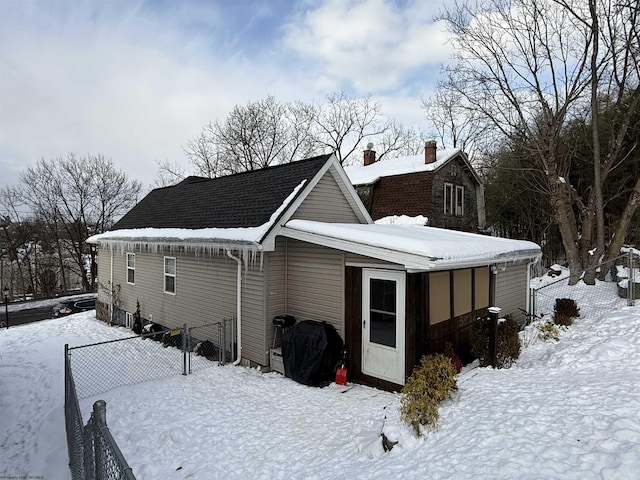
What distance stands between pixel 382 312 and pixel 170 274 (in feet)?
22.7

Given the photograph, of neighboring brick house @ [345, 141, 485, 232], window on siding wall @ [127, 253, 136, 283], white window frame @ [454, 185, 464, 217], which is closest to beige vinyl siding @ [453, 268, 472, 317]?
window on siding wall @ [127, 253, 136, 283]

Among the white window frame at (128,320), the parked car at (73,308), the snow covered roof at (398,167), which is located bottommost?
the parked car at (73,308)

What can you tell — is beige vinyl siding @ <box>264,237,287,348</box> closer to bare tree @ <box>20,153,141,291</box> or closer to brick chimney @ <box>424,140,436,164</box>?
brick chimney @ <box>424,140,436,164</box>

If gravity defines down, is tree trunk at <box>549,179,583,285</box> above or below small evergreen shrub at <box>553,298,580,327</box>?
above

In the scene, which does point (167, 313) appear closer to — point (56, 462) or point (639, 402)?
point (56, 462)

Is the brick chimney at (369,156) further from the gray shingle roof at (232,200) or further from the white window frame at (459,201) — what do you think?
the gray shingle roof at (232,200)

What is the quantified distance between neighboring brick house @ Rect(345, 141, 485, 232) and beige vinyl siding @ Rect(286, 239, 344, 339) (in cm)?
1284

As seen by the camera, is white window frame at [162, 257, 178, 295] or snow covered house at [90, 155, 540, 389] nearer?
snow covered house at [90, 155, 540, 389]

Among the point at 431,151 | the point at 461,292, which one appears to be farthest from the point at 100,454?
the point at 431,151

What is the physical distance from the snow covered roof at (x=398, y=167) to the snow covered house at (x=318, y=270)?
10252mm

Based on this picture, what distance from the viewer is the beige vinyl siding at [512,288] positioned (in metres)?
9.30

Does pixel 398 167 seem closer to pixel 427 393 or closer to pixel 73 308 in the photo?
pixel 427 393

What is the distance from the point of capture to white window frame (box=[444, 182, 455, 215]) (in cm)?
2016

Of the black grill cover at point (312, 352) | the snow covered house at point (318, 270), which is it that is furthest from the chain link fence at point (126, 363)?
the black grill cover at point (312, 352)
